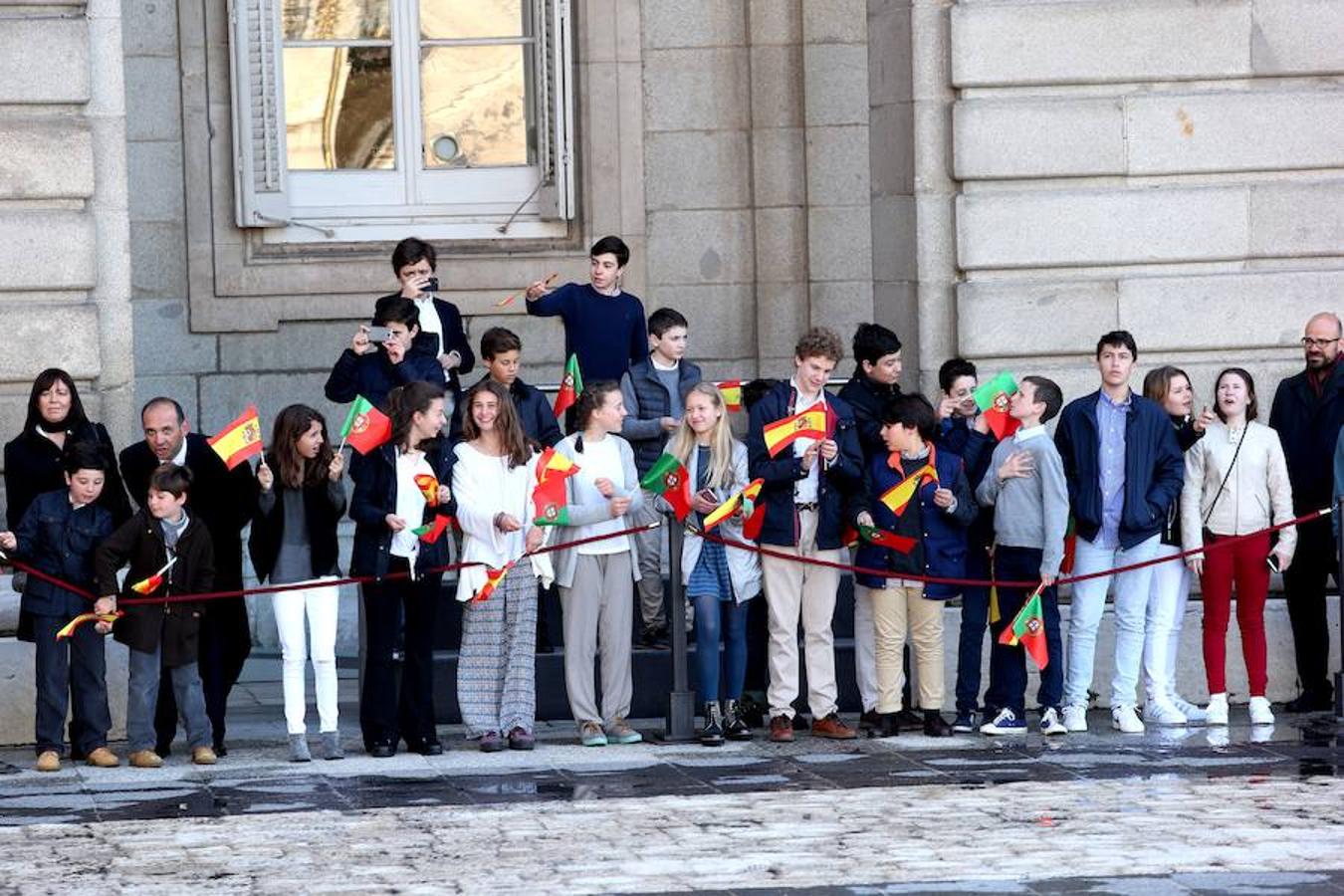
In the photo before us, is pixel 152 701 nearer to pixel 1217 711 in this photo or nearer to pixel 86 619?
pixel 86 619

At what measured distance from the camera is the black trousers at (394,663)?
12.8 metres

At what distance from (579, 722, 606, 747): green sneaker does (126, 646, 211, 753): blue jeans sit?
1.72 meters

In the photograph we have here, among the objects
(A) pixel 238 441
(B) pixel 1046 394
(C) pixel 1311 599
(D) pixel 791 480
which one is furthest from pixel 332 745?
(C) pixel 1311 599

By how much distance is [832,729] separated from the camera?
43.4 feet

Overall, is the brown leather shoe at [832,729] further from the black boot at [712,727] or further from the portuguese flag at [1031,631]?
the portuguese flag at [1031,631]

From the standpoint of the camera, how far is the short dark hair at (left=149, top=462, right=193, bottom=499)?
12.7 metres

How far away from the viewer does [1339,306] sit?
1453 cm

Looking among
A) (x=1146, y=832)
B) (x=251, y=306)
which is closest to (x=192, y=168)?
(x=251, y=306)

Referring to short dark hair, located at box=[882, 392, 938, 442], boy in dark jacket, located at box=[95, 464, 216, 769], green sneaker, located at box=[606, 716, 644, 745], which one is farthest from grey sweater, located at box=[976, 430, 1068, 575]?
boy in dark jacket, located at box=[95, 464, 216, 769]

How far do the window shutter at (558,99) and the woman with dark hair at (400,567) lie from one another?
3.69 metres

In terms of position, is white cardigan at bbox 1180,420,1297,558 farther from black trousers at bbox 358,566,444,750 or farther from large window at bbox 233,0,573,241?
large window at bbox 233,0,573,241

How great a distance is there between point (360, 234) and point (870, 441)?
429 cm

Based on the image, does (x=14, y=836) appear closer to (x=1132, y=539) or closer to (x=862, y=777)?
(x=862, y=777)

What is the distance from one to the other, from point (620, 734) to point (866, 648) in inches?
49.8
